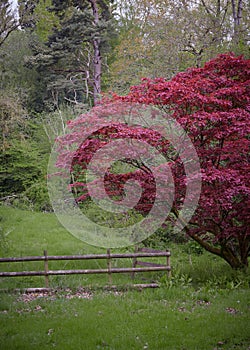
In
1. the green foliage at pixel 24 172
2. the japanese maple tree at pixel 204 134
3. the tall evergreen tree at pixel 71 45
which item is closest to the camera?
the japanese maple tree at pixel 204 134

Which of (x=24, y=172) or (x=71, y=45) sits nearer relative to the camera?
(x=24, y=172)

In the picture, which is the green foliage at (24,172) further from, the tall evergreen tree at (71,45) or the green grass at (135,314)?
the green grass at (135,314)

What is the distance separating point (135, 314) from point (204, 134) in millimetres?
3113

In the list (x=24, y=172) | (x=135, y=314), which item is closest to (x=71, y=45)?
(x=24, y=172)

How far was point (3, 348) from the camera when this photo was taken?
5.10m

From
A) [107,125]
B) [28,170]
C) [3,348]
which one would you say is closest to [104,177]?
[107,125]

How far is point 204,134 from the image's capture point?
7082 millimetres

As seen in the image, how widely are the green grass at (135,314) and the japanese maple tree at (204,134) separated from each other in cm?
114

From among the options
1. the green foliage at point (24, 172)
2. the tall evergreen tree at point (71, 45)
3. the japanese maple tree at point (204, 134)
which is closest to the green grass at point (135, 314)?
the japanese maple tree at point (204, 134)

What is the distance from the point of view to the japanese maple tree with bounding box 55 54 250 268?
21.9 feet

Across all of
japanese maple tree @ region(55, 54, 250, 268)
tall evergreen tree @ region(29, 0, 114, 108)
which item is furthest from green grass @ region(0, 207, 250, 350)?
tall evergreen tree @ region(29, 0, 114, 108)

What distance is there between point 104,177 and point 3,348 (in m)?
3.35

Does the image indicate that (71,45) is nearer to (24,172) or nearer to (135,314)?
(24,172)

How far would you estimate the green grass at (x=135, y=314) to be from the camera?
206 inches
